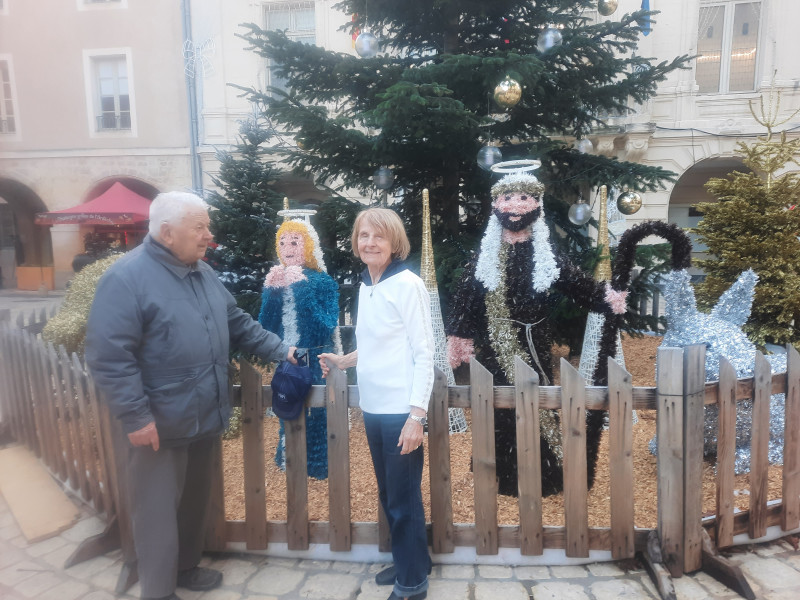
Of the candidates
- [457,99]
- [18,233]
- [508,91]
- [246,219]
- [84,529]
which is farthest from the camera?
[246,219]

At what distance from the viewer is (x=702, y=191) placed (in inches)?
475

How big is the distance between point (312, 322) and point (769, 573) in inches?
107

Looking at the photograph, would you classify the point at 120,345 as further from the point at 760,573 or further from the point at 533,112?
the point at 533,112

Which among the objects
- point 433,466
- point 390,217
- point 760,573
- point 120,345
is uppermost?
point 390,217

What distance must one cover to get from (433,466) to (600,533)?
2.80ft

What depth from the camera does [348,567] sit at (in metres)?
2.46

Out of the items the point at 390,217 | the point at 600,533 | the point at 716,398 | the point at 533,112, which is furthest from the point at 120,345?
the point at 533,112

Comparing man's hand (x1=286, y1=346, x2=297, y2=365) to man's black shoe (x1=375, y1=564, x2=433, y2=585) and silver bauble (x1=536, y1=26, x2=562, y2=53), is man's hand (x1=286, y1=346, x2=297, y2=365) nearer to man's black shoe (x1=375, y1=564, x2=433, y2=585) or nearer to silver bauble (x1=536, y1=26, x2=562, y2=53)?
man's black shoe (x1=375, y1=564, x2=433, y2=585)

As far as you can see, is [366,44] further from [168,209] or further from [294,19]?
[294,19]

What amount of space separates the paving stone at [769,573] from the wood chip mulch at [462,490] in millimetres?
381

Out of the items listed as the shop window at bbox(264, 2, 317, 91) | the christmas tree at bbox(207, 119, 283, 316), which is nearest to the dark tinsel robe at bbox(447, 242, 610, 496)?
the christmas tree at bbox(207, 119, 283, 316)

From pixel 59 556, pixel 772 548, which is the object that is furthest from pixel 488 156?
pixel 59 556

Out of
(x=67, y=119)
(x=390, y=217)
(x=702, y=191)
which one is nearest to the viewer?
(x=67, y=119)

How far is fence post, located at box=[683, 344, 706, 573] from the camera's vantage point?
7.43ft
